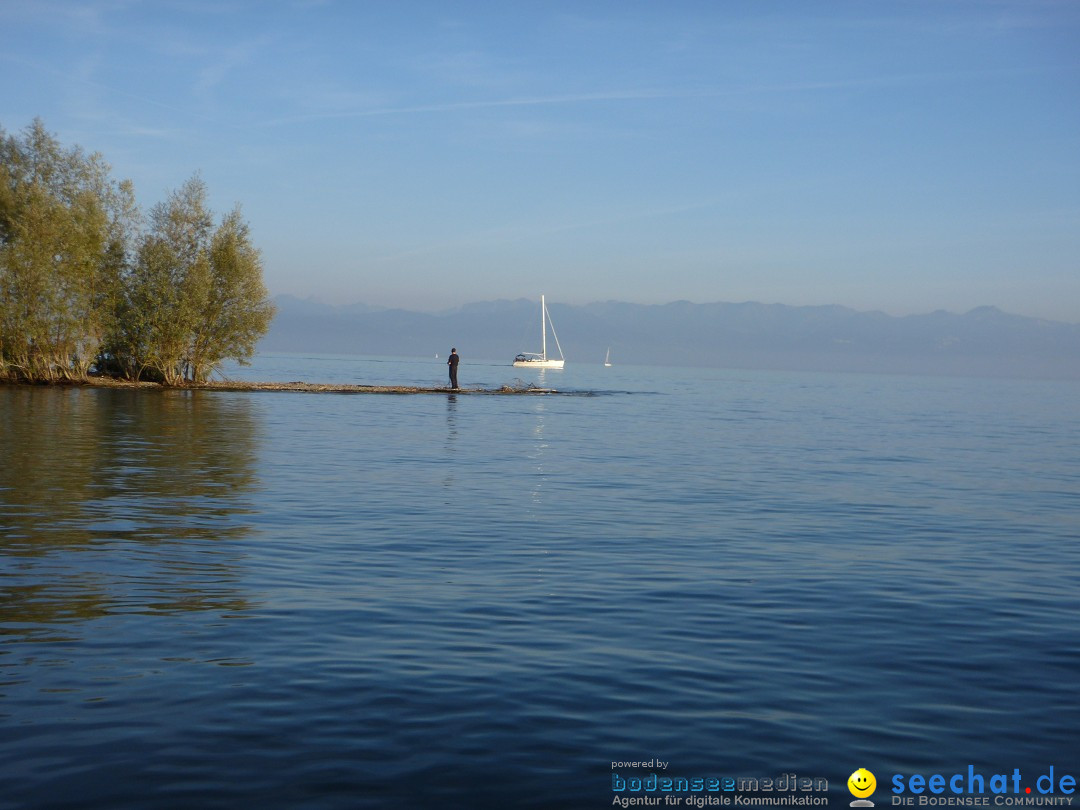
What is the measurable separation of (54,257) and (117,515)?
55.3 m

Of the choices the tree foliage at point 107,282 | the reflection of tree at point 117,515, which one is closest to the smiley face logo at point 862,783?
the reflection of tree at point 117,515

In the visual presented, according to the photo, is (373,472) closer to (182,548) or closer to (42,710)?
(182,548)

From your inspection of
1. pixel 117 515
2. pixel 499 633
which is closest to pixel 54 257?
pixel 117 515

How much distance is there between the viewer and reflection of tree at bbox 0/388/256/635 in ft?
41.6

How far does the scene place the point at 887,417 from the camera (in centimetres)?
6994

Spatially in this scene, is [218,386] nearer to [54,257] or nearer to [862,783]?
[54,257]

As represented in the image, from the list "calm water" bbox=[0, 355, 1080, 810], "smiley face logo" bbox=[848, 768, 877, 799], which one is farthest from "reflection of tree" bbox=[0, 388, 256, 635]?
"smiley face logo" bbox=[848, 768, 877, 799]

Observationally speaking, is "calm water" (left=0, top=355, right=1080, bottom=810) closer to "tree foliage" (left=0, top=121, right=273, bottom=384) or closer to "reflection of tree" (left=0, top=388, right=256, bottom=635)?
"reflection of tree" (left=0, top=388, right=256, bottom=635)

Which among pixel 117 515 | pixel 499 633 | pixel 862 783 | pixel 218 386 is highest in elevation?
pixel 218 386

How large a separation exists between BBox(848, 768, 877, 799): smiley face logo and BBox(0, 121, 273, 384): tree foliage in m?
68.3

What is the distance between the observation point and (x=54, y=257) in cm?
6744

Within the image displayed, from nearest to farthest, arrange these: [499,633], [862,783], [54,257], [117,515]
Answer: [862,783] < [499,633] < [117,515] < [54,257]

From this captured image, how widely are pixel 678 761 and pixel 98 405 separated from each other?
50.8 metres

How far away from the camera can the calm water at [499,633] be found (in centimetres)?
788
